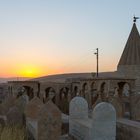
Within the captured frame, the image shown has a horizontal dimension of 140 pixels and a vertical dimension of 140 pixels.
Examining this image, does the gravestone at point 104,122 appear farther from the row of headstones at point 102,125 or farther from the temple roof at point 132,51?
the temple roof at point 132,51

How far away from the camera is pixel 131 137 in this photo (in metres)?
9.73

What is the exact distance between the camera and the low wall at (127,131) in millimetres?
9586

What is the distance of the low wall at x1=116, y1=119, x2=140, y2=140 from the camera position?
9.59 meters

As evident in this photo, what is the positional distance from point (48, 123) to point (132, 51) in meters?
28.0

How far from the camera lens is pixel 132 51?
35719 millimetres

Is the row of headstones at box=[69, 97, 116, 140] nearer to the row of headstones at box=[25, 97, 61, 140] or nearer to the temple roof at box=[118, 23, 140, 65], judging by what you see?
the row of headstones at box=[25, 97, 61, 140]

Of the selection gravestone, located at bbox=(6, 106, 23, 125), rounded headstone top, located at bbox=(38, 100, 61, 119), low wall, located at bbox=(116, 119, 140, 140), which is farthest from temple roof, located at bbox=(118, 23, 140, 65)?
rounded headstone top, located at bbox=(38, 100, 61, 119)

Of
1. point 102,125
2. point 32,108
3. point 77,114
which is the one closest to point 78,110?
point 77,114

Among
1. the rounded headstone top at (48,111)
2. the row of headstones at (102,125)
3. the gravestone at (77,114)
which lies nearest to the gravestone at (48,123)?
the rounded headstone top at (48,111)

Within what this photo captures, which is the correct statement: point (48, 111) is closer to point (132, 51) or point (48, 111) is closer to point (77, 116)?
point (77, 116)

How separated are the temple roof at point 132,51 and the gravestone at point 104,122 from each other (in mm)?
25839

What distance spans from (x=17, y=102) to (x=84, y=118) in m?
4.29

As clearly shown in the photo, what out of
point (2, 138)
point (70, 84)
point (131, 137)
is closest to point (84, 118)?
point (131, 137)

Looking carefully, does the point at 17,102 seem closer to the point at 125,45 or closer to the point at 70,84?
the point at 70,84
